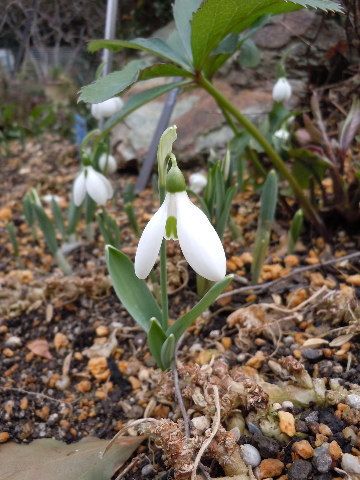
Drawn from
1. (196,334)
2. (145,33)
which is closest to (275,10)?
(196,334)

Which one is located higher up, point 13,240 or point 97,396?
point 13,240

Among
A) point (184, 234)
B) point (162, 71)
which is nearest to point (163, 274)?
point (184, 234)

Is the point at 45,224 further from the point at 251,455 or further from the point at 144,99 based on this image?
the point at 251,455

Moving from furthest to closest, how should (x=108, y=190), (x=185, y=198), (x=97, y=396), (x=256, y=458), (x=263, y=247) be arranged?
(x=108, y=190), (x=263, y=247), (x=97, y=396), (x=256, y=458), (x=185, y=198)

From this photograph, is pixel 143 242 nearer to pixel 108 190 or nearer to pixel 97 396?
pixel 97 396

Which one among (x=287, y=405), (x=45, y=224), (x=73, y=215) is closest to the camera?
(x=287, y=405)

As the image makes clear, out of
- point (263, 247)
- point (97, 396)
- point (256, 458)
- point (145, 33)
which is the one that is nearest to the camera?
point (256, 458)

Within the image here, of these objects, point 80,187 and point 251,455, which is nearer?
point 251,455
